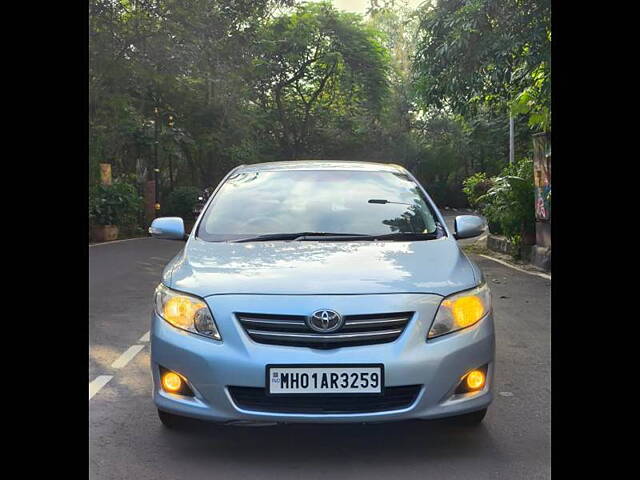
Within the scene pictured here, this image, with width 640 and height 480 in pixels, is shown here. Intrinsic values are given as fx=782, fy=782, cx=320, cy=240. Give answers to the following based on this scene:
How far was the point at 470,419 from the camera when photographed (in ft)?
14.0

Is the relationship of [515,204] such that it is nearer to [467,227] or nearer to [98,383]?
[467,227]

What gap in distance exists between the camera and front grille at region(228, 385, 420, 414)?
3.65 metres

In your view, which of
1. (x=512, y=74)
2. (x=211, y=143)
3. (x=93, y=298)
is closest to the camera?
(x=93, y=298)

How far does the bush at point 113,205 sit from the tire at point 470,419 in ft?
54.8

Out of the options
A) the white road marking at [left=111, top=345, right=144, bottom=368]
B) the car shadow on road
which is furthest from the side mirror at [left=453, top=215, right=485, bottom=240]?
the white road marking at [left=111, top=345, right=144, bottom=368]

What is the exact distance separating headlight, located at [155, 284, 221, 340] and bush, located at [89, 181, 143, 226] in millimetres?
16400

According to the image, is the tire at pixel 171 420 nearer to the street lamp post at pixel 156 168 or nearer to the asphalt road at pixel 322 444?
the asphalt road at pixel 322 444

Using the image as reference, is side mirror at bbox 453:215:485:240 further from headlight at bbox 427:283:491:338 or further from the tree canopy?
the tree canopy

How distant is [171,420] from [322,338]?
3.90ft

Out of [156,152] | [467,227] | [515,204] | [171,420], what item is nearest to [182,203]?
[156,152]
